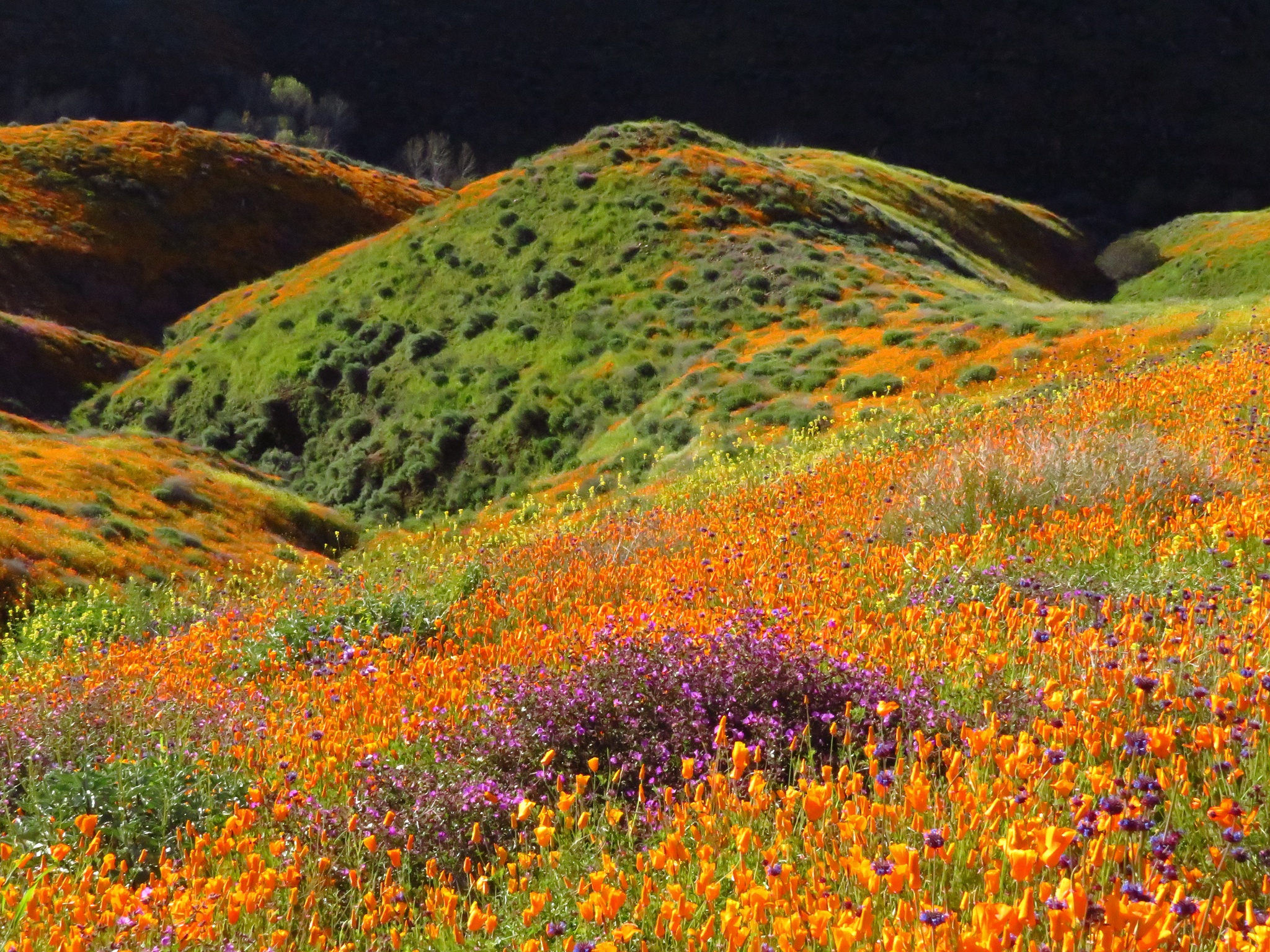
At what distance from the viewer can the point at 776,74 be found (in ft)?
299

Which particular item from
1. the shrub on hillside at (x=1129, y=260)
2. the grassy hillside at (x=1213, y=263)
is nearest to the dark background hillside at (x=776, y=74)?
the shrub on hillside at (x=1129, y=260)

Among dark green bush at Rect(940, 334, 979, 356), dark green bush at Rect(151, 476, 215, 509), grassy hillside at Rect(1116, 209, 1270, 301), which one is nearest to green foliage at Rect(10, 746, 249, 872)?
dark green bush at Rect(940, 334, 979, 356)

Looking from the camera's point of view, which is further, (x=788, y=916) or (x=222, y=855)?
(x=222, y=855)

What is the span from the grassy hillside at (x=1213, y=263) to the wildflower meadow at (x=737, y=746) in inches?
1820

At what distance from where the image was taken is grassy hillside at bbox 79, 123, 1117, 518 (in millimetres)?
22656

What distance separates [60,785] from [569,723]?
1840 millimetres

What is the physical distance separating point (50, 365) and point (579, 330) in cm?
2006

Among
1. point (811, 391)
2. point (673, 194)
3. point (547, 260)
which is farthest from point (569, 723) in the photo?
point (673, 194)

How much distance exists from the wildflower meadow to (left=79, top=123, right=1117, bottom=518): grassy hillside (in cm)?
1356

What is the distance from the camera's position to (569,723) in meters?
3.84

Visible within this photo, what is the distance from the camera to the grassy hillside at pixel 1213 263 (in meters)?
48.3

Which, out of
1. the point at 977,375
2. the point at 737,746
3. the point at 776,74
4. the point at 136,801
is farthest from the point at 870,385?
the point at 776,74

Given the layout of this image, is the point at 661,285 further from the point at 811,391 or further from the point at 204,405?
the point at 204,405

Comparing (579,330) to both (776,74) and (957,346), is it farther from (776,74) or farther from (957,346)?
(776,74)
